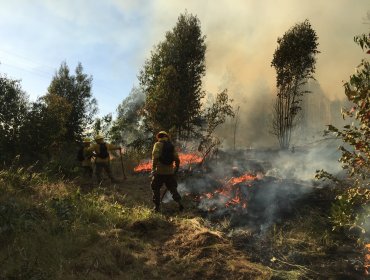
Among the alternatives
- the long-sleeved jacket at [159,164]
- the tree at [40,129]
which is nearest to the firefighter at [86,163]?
the tree at [40,129]

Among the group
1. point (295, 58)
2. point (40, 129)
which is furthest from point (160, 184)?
point (295, 58)

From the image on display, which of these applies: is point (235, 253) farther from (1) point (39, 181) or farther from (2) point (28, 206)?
(1) point (39, 181)

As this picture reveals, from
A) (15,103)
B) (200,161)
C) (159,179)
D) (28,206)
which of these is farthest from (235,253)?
(15,103)

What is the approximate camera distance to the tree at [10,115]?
52.9 ft

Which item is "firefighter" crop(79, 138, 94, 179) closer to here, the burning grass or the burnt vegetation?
the burnt vegetation

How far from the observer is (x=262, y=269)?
666 centimetres

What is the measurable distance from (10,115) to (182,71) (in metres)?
11.8

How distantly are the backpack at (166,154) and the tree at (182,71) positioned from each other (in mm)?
11779

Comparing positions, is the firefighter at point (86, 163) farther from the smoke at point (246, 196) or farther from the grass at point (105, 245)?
the grass at point (105, 245)

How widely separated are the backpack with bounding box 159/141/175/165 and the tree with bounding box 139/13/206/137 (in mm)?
11779

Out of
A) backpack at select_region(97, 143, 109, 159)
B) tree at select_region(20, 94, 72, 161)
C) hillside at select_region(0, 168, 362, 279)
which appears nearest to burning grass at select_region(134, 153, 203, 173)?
backpack at select_region(97, 143, 109, 159)

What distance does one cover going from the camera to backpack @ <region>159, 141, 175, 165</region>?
1051cm

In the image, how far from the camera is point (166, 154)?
10.5m

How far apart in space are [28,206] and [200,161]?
29.7 feet
